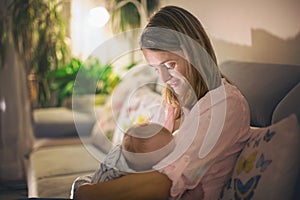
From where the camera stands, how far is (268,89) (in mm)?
1125

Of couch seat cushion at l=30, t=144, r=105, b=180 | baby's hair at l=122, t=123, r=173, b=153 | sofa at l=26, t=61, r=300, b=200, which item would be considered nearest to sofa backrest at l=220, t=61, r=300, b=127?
sofa at l=26, t=61, r=300, b=200

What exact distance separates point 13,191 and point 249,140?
1547 mm

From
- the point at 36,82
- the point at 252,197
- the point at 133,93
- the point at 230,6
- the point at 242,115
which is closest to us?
the point at 252,197

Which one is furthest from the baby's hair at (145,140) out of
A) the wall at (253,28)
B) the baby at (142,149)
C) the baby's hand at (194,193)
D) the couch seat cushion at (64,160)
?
the couch seat cushion at (64,160)

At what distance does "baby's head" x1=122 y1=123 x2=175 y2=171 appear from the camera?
102 centimetres

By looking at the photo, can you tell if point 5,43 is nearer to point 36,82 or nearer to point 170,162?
point 36,82

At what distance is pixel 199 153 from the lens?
991mm

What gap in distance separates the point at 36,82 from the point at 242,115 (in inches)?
68.5

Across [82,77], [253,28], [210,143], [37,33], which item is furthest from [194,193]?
[82,77]

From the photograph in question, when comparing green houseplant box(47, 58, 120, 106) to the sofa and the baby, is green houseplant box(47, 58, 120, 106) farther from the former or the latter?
the baby

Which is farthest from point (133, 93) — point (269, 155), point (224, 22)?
point (269, 155)

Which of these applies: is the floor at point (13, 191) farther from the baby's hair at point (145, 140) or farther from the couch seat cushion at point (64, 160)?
the baby's hair at point (145, 140)

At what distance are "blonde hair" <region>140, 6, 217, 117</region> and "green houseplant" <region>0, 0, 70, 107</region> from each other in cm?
132

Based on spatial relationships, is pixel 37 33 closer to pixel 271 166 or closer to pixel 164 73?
pixel 164 73
